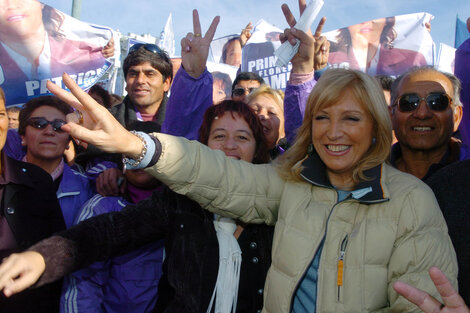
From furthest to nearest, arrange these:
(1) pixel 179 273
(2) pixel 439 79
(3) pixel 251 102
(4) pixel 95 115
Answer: (3) pixel 251 102 < (2) pixel 439 79 < (1) pixel 179 273 < (4) pixel 95 115

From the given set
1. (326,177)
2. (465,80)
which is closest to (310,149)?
(326,177)

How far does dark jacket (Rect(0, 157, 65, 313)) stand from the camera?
1.98 m

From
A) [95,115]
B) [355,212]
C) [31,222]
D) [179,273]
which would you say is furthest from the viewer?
[31,222]

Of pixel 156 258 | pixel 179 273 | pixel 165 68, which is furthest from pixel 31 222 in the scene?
pixel 165 68

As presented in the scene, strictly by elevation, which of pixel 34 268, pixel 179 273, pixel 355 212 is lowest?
pixel 179 273

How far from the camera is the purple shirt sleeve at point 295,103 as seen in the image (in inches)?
115

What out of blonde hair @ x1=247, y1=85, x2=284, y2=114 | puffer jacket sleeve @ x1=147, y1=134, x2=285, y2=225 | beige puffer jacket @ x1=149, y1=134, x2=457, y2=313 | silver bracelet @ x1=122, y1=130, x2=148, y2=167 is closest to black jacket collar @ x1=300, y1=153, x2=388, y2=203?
beige puffer jacket @ x1=149, y1=134, x2=457, y2=313

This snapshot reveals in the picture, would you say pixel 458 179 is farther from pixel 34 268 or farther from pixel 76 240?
pixel 34 268

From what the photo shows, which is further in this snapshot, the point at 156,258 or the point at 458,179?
the point at 156,258

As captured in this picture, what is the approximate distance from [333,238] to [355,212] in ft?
0.47

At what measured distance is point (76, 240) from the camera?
1.68m

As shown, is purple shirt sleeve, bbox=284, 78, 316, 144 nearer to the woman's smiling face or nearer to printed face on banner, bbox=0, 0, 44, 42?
the woman's smiling face

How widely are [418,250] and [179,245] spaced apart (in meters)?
1.00

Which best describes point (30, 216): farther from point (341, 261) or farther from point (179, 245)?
point (341, 261)
